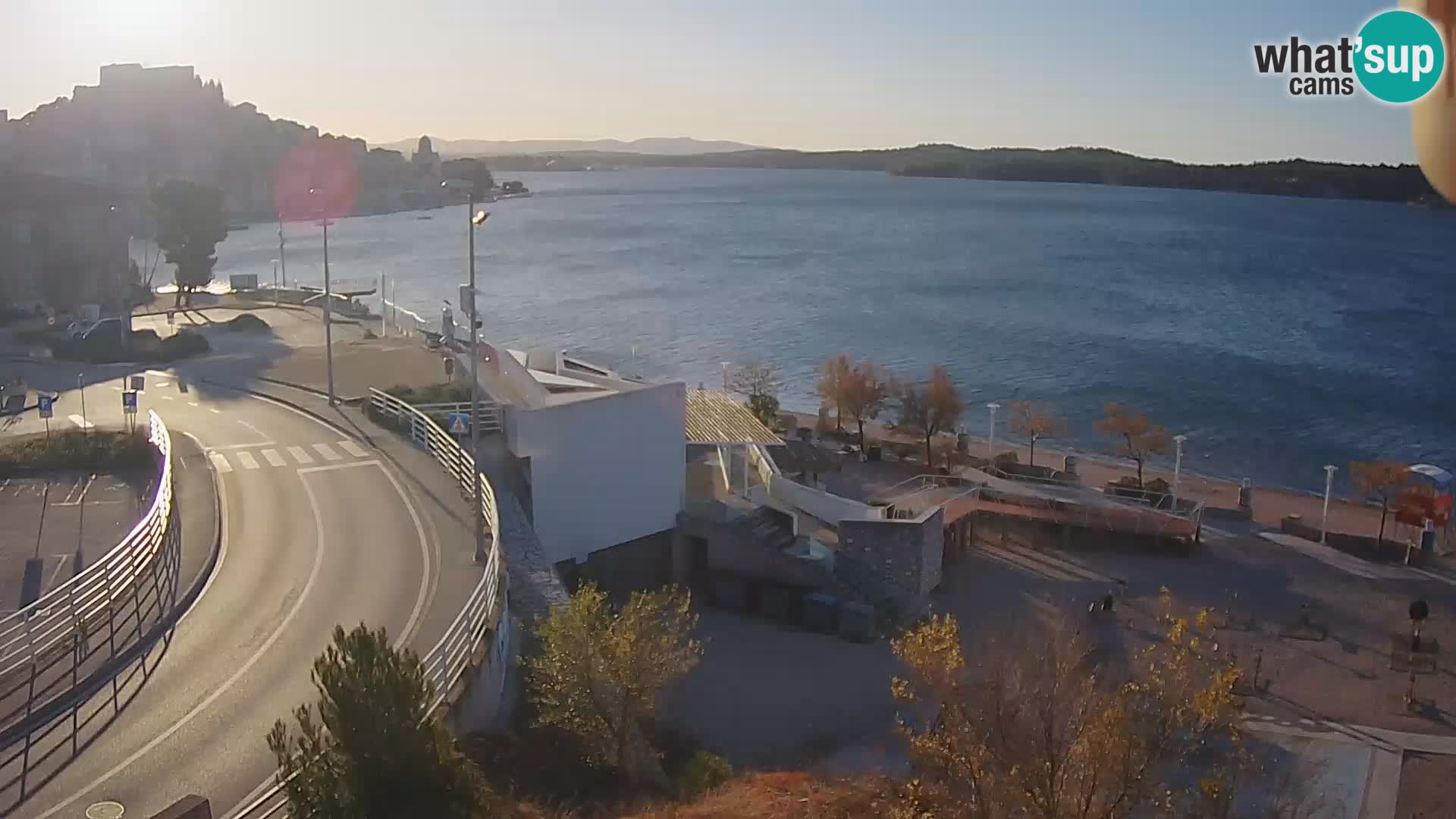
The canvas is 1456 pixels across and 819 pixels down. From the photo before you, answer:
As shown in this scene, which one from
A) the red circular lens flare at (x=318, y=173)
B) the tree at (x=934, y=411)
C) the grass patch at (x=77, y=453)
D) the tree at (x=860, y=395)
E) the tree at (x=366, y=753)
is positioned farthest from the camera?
the red circular lens flare at (x=318, y=173)

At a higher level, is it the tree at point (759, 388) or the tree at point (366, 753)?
the tree at point (366, 753)

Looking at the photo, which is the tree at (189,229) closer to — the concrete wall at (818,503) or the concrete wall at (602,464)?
the concrete wall at (818,503)

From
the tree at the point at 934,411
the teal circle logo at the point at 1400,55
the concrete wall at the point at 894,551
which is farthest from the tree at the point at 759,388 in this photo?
the teal circle logo at the point at 1400,55

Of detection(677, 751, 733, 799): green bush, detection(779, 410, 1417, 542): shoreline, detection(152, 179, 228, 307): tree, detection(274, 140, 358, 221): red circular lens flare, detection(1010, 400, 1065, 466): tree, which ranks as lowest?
detection(779, 410, 1417, 542): shoreline

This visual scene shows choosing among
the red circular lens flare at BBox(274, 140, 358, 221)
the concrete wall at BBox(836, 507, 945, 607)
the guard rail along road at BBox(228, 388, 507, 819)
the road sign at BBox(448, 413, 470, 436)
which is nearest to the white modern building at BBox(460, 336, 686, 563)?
the road sign at BBox(448, 413, 470, 436)

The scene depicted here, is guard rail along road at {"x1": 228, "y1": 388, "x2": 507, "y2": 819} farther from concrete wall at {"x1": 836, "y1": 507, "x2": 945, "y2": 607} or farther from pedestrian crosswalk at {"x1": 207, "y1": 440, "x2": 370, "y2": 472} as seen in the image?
concrete wall at {"x1": 836, "y1": 507, "x2": 945, "y2": 607}

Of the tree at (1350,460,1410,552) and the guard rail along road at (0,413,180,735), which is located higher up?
the guard rail along road at (0,413,180,735)
